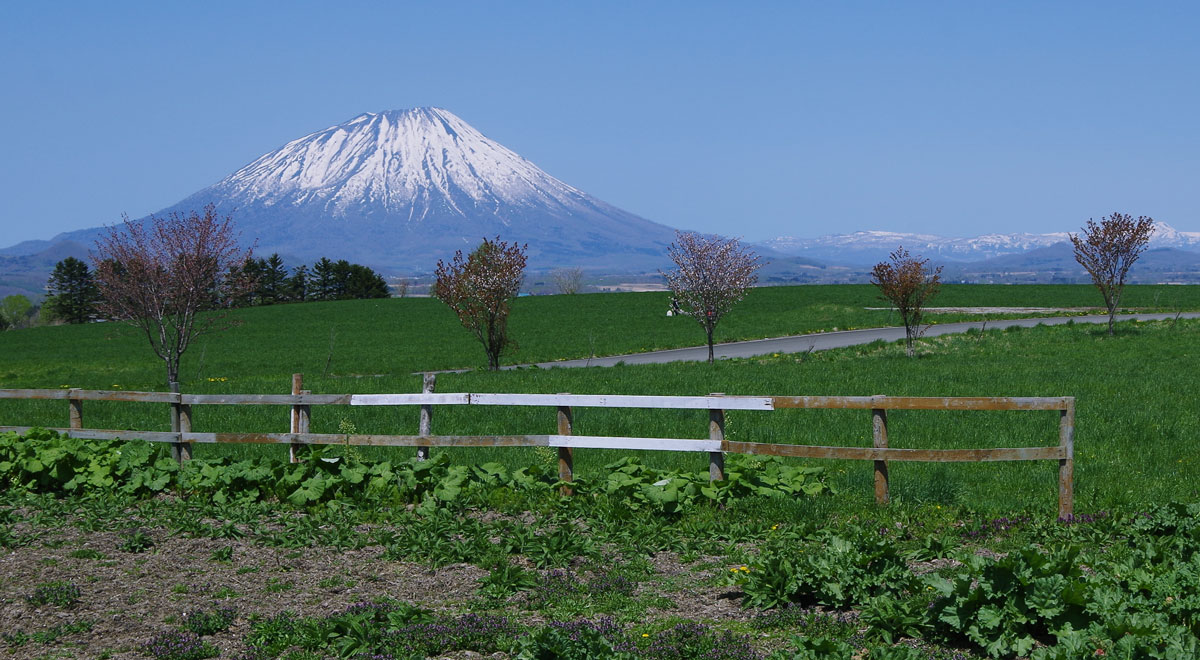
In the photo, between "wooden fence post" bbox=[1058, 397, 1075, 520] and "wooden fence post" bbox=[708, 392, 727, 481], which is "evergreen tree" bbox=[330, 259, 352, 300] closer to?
"wooden fence post" bbox=[708, 392, 727, 481]

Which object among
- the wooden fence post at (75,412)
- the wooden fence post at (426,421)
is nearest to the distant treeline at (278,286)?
the wooden fence post at (75,412)

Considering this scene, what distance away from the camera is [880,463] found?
9.74 meters

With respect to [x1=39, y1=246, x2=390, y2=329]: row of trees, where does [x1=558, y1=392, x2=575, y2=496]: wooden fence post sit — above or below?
below

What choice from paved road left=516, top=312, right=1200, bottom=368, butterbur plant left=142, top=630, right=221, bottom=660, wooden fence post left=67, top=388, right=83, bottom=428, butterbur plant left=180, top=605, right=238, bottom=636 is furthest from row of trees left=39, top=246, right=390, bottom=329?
butterbur plant left=142, top=630, right=221, bottom=660

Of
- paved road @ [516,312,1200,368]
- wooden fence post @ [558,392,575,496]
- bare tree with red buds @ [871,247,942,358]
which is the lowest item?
paved road @ [516,312,1200,368]

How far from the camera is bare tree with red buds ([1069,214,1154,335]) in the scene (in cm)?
3709

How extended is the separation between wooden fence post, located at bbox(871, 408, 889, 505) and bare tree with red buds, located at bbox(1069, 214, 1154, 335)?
101ft

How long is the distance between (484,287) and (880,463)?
23.8 meters

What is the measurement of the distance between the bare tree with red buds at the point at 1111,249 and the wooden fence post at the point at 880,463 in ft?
101

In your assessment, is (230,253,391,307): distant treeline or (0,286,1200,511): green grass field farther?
(230,253,391,307): distant treeline

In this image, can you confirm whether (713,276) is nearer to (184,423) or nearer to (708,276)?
(708,276)

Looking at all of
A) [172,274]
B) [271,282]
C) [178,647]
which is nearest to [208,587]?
[178,647]

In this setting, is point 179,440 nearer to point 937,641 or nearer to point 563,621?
point 563,621

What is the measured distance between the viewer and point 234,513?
9.83 m
